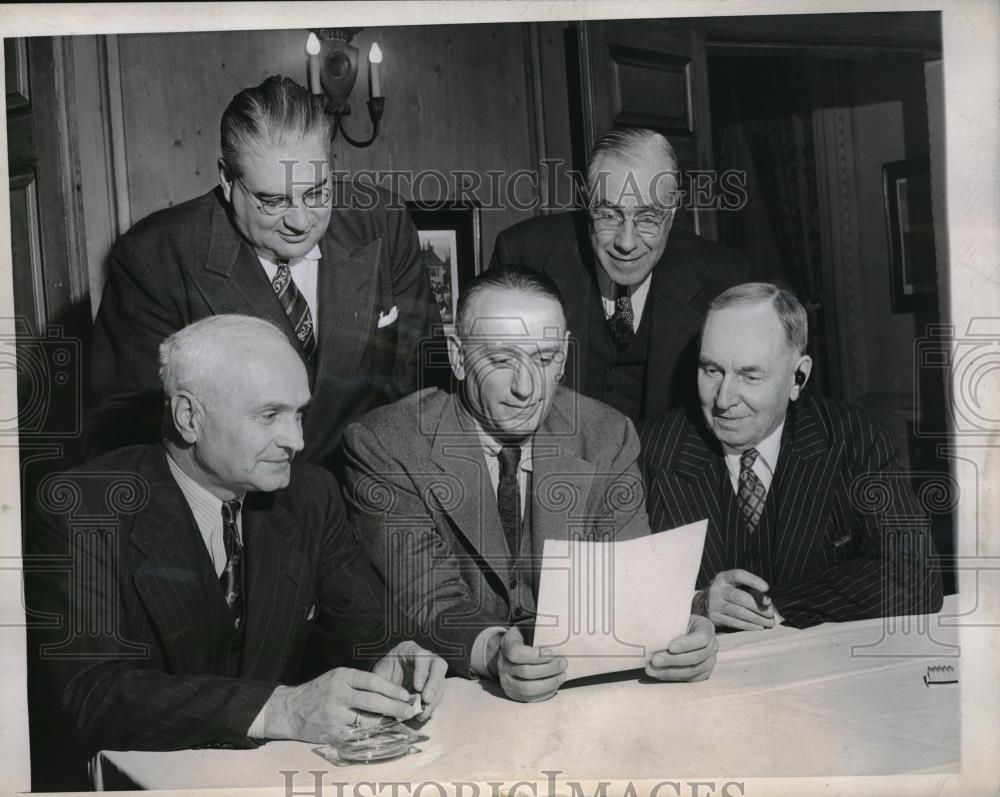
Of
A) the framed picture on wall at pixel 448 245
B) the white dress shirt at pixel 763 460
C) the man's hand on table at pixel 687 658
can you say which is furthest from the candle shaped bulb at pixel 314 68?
the man's hand on table at pixel 687 658

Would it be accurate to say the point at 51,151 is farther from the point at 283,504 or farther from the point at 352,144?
the point at 283,504

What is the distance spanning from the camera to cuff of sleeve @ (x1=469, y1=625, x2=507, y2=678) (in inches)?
97.3

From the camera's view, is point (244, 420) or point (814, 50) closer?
point (244, 420)

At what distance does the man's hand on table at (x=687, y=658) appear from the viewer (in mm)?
2465

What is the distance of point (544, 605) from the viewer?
2.51 m

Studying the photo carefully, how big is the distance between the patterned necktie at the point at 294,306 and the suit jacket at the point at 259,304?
0.06 ft

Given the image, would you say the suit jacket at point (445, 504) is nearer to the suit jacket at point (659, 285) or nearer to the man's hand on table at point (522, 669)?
the man's hand on table at point (522, 669)

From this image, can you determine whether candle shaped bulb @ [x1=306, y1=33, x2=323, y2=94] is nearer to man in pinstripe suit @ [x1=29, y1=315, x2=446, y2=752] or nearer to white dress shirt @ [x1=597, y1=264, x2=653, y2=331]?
man in pinstripe suit @ [x1=29, y1=315, x2=446, y2=752]

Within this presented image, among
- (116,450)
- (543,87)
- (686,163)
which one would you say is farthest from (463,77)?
(116,450)

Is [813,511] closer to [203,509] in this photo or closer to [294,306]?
[294,306]

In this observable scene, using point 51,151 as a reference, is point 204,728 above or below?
below

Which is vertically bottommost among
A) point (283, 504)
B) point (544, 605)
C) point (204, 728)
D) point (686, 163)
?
point (204, 728)

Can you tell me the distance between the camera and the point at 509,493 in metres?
2.53

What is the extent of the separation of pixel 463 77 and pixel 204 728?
65.2 inches
